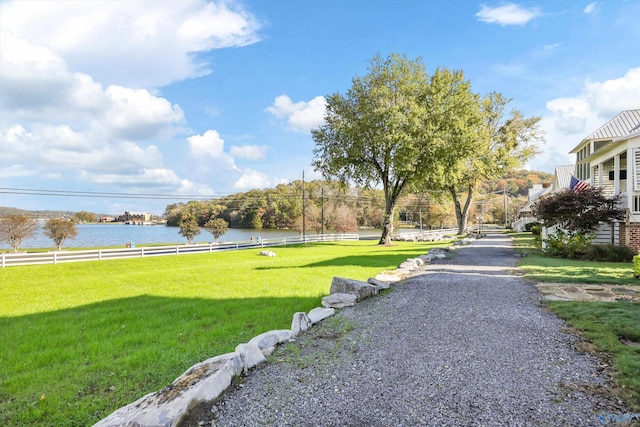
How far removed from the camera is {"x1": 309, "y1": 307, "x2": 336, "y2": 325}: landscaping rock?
506 centimetres

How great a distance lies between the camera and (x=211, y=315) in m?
5.62

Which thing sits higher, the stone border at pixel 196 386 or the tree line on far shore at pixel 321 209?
the tree line on far shore at pixel 321 209

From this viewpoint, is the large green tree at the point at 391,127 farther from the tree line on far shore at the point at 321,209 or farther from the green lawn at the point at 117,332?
the tree line on far shore at the point at 321,209

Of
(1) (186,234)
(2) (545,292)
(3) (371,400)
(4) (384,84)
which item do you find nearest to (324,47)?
(4) (384,84)

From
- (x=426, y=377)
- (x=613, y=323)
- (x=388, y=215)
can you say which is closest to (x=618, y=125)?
(x=388, y=215)

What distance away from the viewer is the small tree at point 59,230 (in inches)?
1067

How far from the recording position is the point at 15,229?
24.7 meters

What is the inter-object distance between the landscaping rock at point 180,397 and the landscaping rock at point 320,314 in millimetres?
1894

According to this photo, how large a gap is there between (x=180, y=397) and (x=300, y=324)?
2230mm

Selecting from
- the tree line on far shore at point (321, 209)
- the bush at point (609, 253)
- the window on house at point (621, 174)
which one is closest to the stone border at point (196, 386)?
the bush at point (609, 253)

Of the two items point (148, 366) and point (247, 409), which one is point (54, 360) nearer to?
point (148, 366)

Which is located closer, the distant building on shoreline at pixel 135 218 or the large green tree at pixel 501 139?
the large green tree at pixel 501 139

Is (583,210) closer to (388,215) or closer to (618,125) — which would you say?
(618,125)

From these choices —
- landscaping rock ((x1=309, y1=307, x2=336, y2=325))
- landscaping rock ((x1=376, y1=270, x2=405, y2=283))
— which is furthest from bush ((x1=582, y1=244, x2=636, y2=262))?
landscaping rock ((x1=309, y1=307, x2=336, y2=325))
